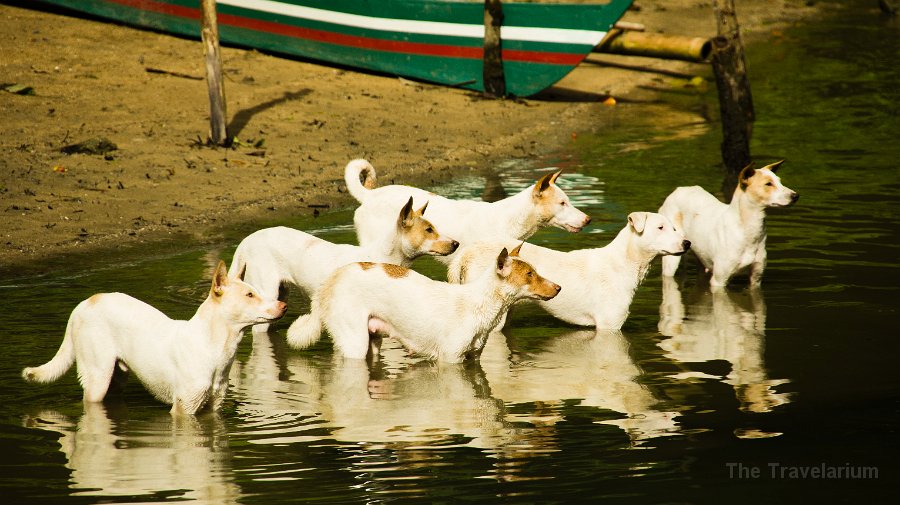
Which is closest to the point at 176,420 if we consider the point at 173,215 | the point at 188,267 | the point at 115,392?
the point at 115,392

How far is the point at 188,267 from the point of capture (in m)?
13.9

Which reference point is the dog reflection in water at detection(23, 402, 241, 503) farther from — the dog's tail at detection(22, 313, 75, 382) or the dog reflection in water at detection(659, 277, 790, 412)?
the dog reflection in water at detection(659, 277, 790, 412)

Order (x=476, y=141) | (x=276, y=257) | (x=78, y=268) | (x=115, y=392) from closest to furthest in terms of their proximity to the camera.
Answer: (x=115, y=392), (x=276, y=257), (x=78, y=268), (x=476, y=141)

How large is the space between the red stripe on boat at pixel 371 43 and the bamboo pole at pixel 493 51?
24 cm

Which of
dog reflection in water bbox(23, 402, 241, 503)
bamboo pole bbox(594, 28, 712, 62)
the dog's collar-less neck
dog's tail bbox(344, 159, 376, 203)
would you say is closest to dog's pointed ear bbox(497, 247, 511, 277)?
dog reflection in water bbox(23, 402, 241, 503)

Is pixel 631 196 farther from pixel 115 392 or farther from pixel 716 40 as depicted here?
pixel 115 392

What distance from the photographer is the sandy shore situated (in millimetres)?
15656

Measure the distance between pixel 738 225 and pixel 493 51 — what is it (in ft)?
37.0

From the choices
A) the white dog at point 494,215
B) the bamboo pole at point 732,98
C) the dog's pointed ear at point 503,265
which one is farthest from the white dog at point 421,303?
the bamboo pole at point 732,98

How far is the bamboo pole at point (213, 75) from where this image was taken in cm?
1814

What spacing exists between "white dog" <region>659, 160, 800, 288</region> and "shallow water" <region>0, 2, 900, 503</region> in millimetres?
301

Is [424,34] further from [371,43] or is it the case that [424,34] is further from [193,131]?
[193,131]

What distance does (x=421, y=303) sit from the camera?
408 inches

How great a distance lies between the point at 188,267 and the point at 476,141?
7.60 meters
